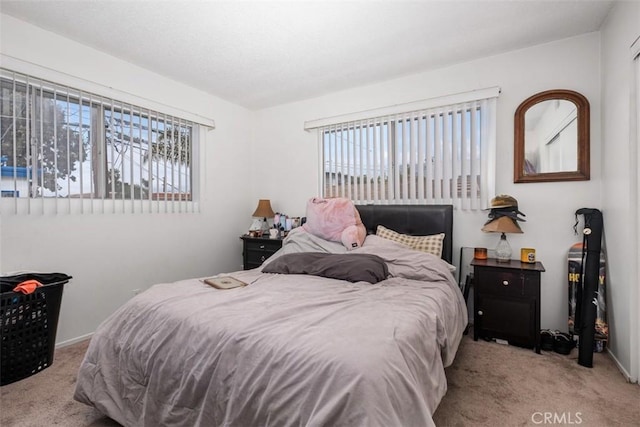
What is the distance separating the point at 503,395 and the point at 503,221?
1.32 m

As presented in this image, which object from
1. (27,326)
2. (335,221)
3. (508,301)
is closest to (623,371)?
(508,301)

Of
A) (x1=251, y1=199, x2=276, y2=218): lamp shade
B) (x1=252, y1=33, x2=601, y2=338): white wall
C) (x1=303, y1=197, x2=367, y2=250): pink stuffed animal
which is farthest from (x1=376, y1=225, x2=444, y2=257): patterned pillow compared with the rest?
(x1=251, y1=199, x2=276, y2=218): lamp shade

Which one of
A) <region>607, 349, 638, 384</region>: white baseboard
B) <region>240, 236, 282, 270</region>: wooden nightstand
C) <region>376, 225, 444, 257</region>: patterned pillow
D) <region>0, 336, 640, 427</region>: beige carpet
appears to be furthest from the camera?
<region>240, 236, 282, 270</region>: wooden nightstand

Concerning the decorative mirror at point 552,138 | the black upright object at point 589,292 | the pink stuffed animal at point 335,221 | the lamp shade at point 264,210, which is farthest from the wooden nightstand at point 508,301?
the lamp shade at point 264,210

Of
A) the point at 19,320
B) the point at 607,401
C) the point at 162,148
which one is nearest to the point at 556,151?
the point at 607,401

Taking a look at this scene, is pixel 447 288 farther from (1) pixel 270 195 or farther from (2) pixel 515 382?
(1) pixel 270 195

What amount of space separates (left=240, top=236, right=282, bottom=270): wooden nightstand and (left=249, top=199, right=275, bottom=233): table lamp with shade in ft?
0.86

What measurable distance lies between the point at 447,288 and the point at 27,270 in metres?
3.03

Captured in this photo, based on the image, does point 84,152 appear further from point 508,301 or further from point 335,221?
point 508,301

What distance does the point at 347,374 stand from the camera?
0.98 metres

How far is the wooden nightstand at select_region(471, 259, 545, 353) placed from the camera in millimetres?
2359

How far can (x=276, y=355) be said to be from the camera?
1.12 m

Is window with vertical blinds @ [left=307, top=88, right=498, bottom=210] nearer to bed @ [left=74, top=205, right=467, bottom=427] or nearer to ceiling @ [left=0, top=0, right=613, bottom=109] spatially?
ceiling @ [left=0, top=0, right=613, bottom=109]

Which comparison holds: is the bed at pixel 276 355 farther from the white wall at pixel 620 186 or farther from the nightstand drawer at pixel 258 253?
the nightstand drawer at pixel 258 253
